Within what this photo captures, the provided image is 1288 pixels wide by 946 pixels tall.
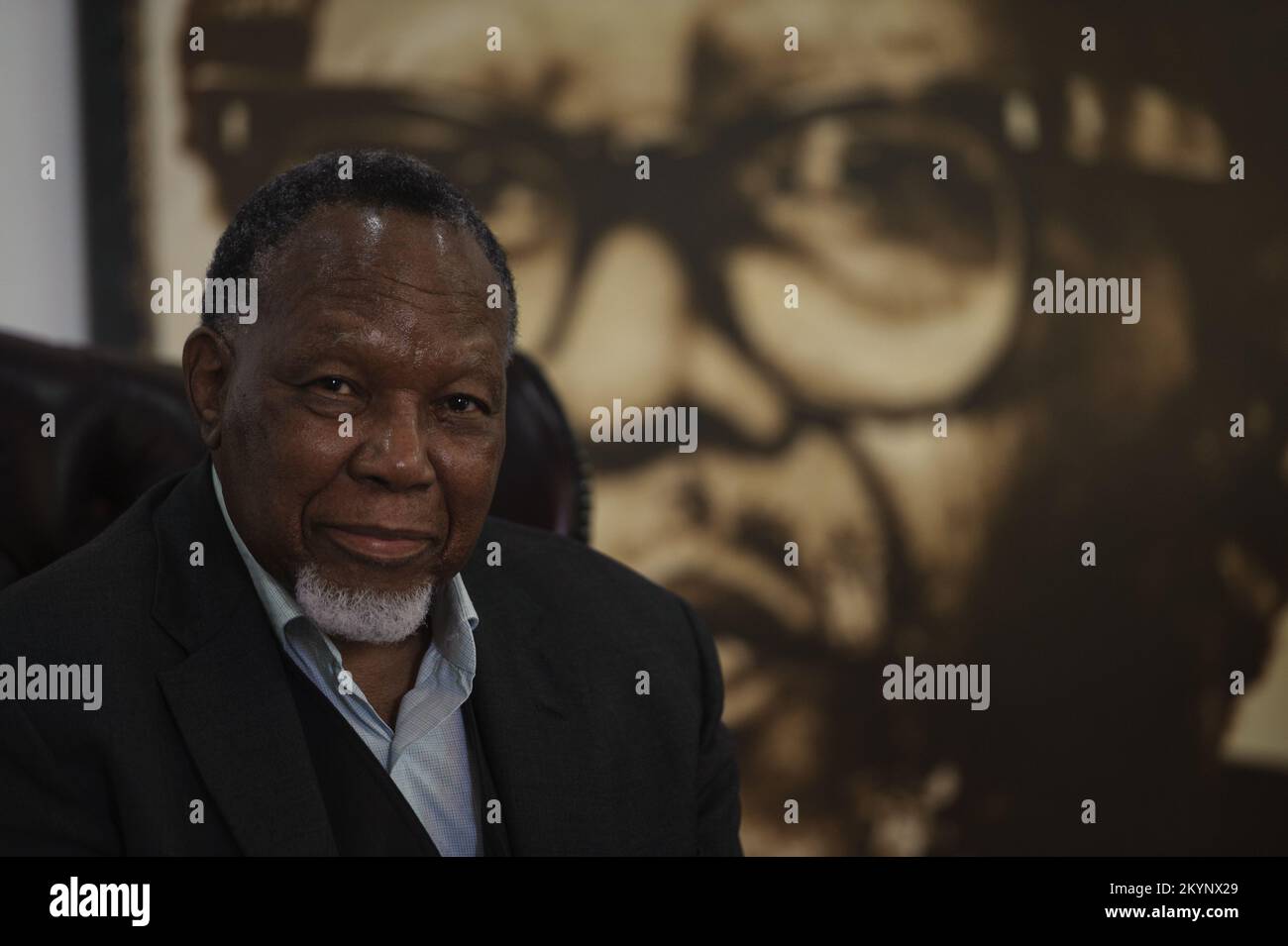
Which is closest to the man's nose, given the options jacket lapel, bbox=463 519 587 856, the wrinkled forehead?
jacket lapel, bbox=463 519 587 856

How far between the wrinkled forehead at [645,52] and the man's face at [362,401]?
5.22 ft

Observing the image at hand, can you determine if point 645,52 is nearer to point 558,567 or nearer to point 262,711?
point 558,567

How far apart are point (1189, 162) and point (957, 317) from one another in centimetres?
69

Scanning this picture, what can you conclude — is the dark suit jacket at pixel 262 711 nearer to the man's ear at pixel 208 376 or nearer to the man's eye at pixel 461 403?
the man's ear at pixel 208 376

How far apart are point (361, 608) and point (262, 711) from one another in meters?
0.14

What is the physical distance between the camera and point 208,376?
1.22 metres

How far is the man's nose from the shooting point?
1.13 metres

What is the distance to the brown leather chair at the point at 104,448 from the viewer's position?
1459mm

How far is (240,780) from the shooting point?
1047mm

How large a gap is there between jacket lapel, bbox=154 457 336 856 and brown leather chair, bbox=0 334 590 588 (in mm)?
383

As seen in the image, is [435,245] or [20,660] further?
[435,245]

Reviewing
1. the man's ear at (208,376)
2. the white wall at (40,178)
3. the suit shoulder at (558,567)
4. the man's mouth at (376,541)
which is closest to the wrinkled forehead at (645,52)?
the white wall at (40,178)

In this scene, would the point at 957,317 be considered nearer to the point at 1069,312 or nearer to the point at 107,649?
the point at 1069,312
